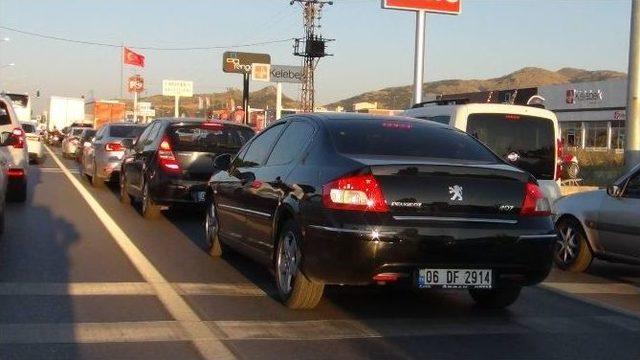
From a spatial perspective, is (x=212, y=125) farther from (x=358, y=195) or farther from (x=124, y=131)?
(x=124, y=131)

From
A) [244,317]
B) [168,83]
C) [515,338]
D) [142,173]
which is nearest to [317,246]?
[244,317]

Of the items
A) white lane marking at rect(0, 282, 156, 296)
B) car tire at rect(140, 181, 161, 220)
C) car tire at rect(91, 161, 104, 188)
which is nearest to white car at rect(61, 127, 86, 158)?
car tire at rect(91, 161, 104, 188)

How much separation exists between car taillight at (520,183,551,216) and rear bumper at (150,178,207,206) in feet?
21.2

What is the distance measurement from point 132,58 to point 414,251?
50.6 metres

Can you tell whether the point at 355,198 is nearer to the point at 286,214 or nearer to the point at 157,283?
the point at 286,214

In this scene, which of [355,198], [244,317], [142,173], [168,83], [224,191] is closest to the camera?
[355,198]

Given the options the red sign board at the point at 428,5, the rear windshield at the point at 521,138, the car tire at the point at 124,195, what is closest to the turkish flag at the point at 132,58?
the red sign board at the point at 428,5

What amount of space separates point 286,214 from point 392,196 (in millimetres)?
1124

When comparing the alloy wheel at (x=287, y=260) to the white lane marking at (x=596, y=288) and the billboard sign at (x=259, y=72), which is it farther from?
the billboard sign at (x=259, y=72)

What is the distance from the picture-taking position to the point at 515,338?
238 inches

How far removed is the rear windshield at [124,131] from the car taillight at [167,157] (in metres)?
6.60

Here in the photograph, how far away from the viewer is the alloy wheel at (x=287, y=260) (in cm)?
655

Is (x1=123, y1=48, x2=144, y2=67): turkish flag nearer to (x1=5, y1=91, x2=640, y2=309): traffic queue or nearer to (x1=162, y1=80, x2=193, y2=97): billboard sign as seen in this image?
(x1=162, y1=80, x2=193, y2=97): billboard sign

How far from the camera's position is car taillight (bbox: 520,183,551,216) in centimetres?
630
